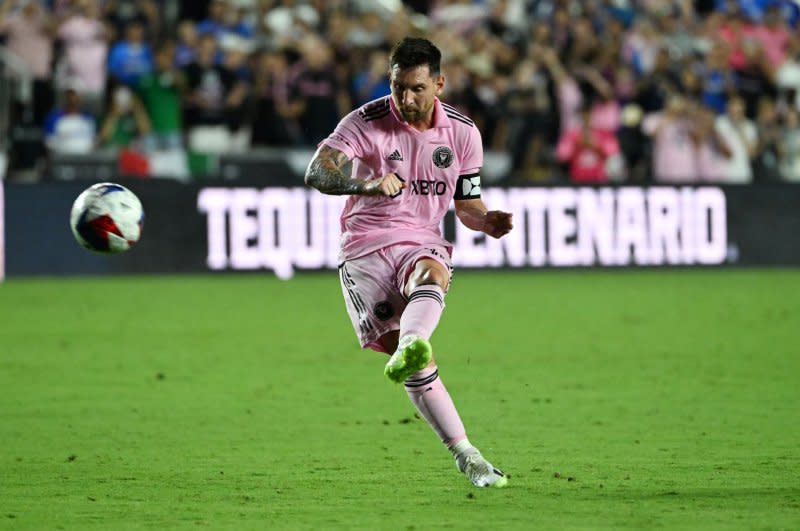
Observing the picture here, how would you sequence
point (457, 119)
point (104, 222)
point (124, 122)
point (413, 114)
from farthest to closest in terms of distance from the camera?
1. point (124, 122)
2. point (104, 222)
3. point (457, 119)
4. point (413, 114)

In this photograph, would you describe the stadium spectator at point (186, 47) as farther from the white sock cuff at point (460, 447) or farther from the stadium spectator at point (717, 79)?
the white sock cuff at point (460, 447)

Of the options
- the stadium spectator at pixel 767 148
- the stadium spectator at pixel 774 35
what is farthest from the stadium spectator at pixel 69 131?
the stadium spectator at pixel 774 35

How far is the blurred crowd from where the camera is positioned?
69.8 feet

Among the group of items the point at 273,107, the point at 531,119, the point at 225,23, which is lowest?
the point at 531,119

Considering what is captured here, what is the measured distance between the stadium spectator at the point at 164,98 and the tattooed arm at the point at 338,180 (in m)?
14.2

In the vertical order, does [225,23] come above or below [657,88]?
above

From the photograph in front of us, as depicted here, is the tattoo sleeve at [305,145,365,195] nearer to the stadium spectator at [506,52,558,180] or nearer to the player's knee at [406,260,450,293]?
the player's knee at [406,260,450,293]

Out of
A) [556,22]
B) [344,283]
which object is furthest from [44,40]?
[344,283]

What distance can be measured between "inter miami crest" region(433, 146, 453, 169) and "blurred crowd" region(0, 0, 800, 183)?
44.3 feet

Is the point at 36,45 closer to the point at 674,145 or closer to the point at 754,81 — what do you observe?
the point at 674,145

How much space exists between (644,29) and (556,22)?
154 centimetres

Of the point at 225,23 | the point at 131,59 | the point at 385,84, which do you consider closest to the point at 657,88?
the point at 385,84

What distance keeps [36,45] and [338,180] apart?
15.6m

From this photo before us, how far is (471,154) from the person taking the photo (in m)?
7.59
